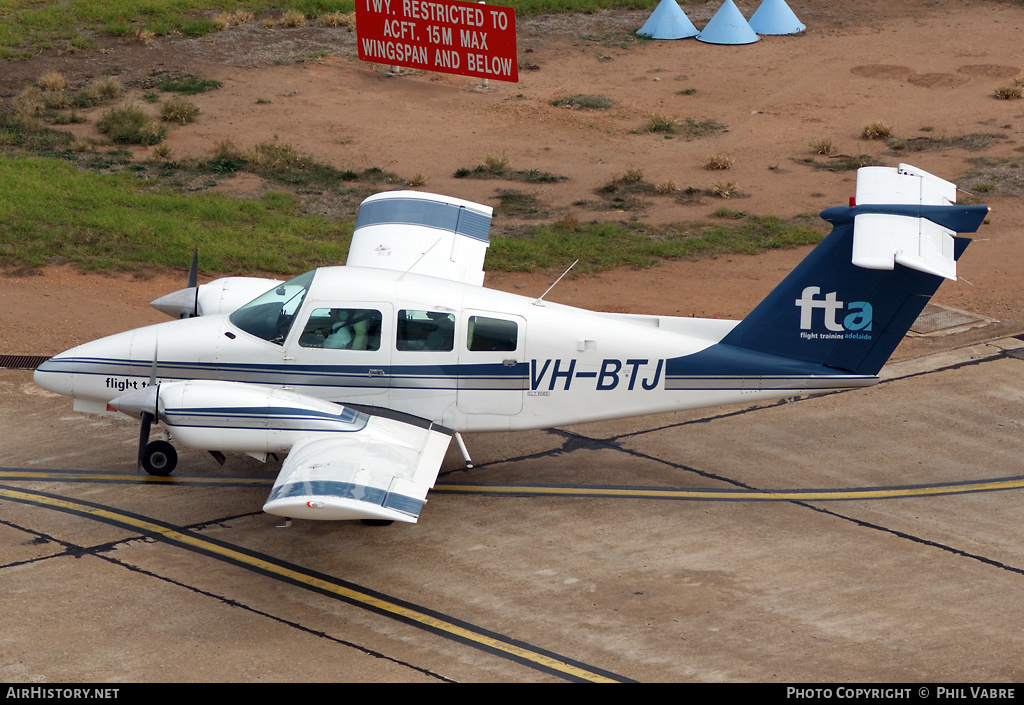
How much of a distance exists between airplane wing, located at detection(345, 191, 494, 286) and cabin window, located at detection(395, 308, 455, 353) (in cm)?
203

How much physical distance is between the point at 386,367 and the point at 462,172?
15.6 meters

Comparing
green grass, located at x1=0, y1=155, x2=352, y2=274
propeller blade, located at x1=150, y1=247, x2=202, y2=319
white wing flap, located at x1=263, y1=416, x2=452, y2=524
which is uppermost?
green grass, located at x1=0, y1=155, x2=352, y2=274

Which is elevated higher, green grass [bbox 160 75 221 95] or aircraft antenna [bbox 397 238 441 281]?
green grass [bbox 160 75 221 95]

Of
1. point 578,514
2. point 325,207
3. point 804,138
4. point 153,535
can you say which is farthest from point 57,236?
point 804,138

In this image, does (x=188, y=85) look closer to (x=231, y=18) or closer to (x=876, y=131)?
(x=231, y=18)

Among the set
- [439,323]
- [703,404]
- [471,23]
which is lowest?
[703,404]

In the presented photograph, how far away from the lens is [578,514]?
14023 mm

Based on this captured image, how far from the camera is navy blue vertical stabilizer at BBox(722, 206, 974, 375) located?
532 inches

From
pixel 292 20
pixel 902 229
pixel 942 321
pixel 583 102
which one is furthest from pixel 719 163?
pixel 292 20

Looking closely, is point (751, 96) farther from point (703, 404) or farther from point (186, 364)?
point (186, 364)

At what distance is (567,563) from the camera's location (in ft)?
42.0

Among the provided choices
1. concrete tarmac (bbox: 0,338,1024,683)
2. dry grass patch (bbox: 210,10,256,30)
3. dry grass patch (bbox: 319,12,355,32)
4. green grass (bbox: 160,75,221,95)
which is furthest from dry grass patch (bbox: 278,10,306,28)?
concrete tarmac (bbox: 0,338,1024,683)

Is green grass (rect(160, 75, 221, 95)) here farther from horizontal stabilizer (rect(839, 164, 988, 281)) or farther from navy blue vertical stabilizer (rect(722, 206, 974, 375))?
horizontal stabilizer (rect(839, 164, 988, 281))

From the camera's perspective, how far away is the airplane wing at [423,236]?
16312 mm
